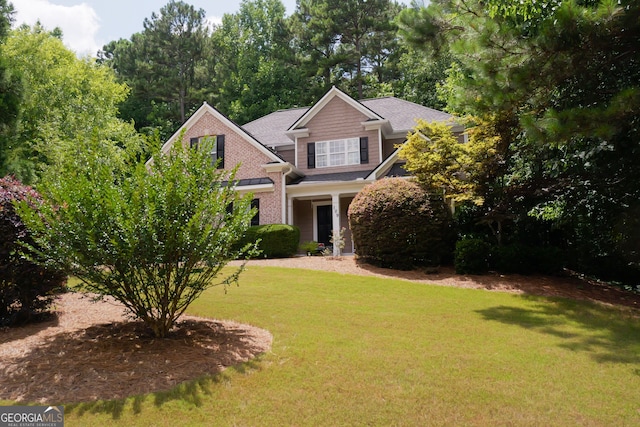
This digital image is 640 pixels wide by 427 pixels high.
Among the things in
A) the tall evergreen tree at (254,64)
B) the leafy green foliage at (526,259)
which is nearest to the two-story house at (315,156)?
the leafy green foliage at (526,259)

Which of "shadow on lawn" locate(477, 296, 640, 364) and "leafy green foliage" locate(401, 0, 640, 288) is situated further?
"leafy green foliage" locate(401, 0, 640, 288)

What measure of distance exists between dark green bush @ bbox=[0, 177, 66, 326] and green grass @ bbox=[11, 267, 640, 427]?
92.7 inches

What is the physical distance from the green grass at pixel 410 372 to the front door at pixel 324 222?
11.5 m

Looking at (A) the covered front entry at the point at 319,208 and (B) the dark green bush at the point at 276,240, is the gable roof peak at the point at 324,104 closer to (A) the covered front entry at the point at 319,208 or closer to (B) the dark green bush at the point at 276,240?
(A) the covered front entry at the point at 319,208

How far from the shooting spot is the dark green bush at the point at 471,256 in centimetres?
1224

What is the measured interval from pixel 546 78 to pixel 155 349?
781cm

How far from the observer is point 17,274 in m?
6.69

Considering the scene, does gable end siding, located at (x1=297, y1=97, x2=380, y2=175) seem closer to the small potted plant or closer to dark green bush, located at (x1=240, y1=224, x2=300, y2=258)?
the small potted plant

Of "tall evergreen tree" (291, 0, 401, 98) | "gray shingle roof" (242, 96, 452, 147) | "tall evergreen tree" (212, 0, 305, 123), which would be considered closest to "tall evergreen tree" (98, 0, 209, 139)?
"tall evergreen tree" (212, 0, 305, 123)

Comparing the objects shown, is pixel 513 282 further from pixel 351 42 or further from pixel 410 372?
pixel 351 42

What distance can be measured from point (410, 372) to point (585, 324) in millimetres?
4503

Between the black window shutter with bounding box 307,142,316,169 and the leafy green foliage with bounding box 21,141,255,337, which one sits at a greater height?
the black window shutter with bounding box 307,142,316,169

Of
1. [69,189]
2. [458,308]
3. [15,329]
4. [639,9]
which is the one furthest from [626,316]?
[15,329]

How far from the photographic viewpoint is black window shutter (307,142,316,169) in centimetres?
2045
